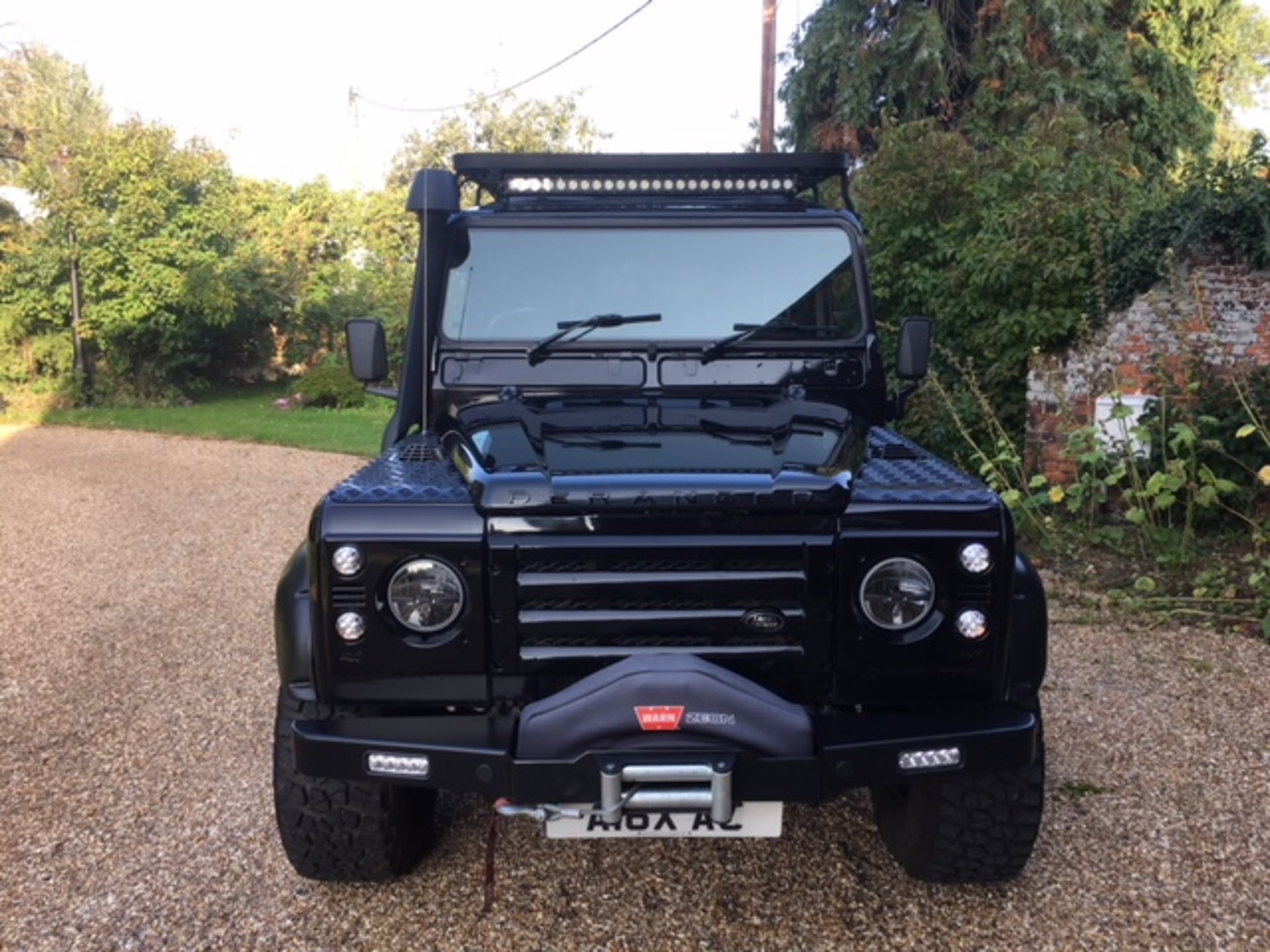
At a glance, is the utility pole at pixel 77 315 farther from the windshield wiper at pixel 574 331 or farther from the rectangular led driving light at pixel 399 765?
the rectangular led driving light at pixel 399 765

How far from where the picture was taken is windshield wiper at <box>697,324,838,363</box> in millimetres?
3680

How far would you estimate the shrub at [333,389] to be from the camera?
67.6 ft

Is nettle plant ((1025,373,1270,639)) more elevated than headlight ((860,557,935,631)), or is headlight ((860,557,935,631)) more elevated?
headlight ((860,557,935,631))

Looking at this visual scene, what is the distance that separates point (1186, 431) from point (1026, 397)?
212 cm

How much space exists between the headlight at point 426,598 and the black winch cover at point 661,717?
324 millimetres

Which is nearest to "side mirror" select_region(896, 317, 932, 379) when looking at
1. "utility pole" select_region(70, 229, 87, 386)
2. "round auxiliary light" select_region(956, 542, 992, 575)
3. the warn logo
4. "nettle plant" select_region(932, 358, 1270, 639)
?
"round auxiliary light" select_region(956, 542, 992, 575)

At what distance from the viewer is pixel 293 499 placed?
1082cm

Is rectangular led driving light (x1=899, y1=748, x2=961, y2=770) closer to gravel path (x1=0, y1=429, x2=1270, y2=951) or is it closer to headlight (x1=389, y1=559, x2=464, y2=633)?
gravel path (x1=0, y1=429, x2=1270, y2=951)

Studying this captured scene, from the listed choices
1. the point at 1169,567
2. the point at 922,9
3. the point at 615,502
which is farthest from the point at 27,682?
the point at 922,9

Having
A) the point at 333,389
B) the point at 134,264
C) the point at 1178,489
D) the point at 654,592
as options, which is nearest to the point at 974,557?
the point at 654,592

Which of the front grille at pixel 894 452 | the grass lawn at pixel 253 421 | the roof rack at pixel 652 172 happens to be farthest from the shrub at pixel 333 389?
the front grille at pixel 894 452

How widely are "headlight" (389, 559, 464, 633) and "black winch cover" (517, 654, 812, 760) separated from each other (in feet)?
1.06

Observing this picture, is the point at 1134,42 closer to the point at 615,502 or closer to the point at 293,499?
the point at 293,499

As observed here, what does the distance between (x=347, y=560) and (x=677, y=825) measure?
3.35ft
